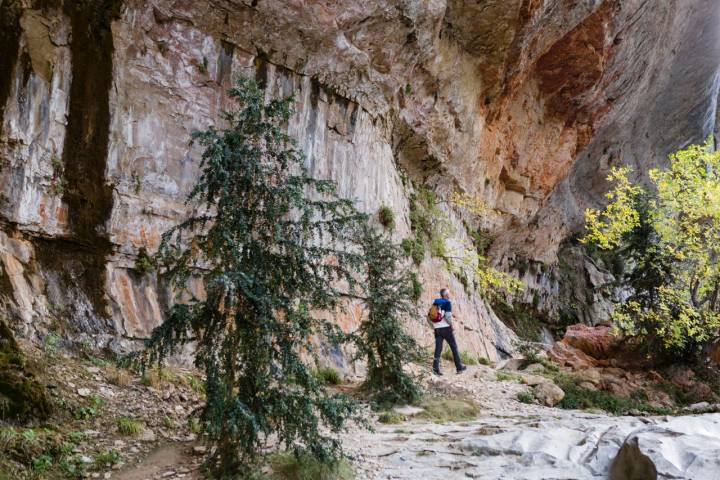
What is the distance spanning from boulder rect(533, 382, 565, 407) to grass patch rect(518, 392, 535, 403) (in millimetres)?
212

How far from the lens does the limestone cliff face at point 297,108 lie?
8.67 meters

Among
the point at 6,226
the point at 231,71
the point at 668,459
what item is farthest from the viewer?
the point at 231,71

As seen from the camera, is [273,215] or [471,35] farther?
[471,35]

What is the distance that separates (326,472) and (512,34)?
15976mm

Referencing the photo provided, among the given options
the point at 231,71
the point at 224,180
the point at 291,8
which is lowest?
the point at 224,180

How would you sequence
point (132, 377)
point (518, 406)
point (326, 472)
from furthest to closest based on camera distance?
point (518, 406) → point (132, 377) → point (326, 472)

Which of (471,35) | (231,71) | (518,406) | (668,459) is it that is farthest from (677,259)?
(231,71)

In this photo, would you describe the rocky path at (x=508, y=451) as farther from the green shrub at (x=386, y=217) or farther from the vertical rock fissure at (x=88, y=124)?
the green shrub at (x=386, y=217)

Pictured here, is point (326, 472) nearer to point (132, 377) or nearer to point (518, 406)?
point (132, 377)

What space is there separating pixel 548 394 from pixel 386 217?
6566 millimetres

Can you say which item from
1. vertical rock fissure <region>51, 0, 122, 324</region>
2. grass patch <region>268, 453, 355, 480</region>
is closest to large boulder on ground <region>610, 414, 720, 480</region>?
grass patch <region>268, 453, 355, 480</region>

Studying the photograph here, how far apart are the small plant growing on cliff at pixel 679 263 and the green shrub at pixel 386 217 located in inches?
224

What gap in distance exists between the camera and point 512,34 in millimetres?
17219

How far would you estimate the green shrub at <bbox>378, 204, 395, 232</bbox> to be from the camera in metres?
15.1
